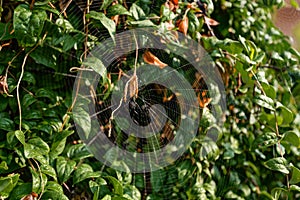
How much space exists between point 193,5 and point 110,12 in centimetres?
28

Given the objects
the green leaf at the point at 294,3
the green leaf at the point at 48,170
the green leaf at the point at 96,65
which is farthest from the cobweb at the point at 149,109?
the green leaf at the point at 294,3

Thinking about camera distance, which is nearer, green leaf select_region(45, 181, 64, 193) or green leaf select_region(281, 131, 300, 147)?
green leaf select_region(45, 181, 64, 193)

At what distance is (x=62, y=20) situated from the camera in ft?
3.80

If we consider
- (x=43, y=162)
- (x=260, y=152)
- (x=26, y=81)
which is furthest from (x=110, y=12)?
(x=260, y=152)

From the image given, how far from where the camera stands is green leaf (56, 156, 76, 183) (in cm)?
112

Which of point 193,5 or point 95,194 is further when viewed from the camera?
point 193,5

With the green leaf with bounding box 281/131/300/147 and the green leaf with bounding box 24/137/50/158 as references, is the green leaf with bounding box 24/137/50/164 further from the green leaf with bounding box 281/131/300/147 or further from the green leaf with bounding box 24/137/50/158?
the green leaf with bounding box 281/131/300/147

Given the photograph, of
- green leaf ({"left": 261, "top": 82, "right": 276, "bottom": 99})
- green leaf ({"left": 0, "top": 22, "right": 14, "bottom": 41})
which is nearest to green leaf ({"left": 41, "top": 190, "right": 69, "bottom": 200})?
green leaf ({"left": 0, "top": 22, "right": 14, "bottom": 41})

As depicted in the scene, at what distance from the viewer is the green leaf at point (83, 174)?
1146 millimetres

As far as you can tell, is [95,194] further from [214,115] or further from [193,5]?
[193,5]

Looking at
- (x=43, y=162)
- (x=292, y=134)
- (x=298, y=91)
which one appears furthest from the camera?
(x=298, y=91)

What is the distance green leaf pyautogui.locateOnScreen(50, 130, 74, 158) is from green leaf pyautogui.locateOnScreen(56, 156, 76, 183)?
0.05 feet

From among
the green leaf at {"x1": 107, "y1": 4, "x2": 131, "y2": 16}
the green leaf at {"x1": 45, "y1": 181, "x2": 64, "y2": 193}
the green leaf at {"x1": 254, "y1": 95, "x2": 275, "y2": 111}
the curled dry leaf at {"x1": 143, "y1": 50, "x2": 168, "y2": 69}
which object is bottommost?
the green leaf at {"x1": 45, "y1": 181, "x2": 64, "y2": 193}

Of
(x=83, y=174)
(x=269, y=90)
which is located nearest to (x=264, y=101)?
(x=269, y=90)
